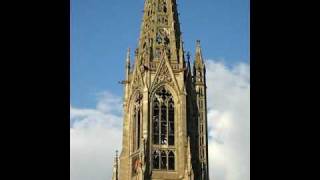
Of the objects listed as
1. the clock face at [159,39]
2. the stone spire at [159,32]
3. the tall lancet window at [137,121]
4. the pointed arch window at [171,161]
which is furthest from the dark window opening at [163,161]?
the clock face at [159,39]

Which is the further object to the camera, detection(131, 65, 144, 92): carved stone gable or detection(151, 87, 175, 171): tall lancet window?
detection(131, 65, 144, 92): carved stone gable

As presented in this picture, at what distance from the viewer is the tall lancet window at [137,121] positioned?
45.7m

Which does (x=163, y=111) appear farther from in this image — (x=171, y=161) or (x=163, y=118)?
(x=171, y=161)

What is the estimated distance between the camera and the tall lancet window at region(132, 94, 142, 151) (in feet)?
150

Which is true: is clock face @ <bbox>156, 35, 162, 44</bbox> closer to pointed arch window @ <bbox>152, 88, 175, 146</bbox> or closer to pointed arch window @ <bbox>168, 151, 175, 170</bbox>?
pointed arch window @ <bbox>152, 88, 175, 146</bbox>

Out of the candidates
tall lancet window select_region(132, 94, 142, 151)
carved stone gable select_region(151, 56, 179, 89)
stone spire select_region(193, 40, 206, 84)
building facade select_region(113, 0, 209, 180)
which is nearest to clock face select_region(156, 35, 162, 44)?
building facade select_region(113, 0, 209, 180)

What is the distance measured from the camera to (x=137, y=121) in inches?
1821

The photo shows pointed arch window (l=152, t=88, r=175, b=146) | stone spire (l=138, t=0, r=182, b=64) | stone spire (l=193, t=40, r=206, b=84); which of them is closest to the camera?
pointed arch window (l=152, t=88, r=175, b=146)

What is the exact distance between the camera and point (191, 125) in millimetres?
45969

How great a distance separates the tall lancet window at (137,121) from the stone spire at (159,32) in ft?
10.6

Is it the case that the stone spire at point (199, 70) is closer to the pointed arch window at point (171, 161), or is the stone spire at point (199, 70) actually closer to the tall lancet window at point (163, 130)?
the tall lancet window at point (163, 130)

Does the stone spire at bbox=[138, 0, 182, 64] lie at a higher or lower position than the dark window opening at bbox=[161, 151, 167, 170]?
higher
